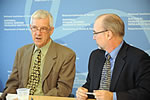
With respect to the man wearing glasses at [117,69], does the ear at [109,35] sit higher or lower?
higher

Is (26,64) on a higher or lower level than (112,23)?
lower

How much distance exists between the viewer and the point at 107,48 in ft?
7.47

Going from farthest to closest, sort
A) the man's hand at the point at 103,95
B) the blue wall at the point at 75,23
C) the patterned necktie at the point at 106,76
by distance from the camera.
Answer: the blue wall at the point at 75,23 < the patterned necktie at the point at 106,76 < the man's hand at the point at 103,95

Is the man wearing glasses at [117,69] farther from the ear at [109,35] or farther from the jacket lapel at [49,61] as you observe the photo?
the jacket lapel at [49,61]

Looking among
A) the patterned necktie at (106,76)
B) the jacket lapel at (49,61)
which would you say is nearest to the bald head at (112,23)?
the patterned necktie at (106,76)

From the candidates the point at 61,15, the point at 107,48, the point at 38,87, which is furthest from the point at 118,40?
the point at 61,15

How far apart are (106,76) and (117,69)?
150mm

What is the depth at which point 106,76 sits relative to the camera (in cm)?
228

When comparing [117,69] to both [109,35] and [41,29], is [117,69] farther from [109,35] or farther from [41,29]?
[41,29]

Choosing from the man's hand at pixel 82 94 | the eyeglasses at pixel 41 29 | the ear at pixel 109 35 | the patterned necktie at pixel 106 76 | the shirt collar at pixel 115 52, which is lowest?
the man's hand at pixel 82 94

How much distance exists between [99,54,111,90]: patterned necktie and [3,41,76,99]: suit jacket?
0.52 meters

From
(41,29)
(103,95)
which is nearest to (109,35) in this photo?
(103,95)

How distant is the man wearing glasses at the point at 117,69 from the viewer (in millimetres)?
2020

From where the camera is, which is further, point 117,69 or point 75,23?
point 75,23
